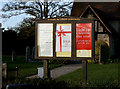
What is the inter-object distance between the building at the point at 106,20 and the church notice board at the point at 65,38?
16.9m

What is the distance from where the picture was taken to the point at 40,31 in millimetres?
10188

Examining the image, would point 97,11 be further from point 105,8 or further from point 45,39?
point 45,39

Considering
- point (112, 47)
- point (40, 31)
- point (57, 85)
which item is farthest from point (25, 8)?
point (57, 85)

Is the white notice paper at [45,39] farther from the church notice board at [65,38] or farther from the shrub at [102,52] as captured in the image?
the shrub at [102,52]

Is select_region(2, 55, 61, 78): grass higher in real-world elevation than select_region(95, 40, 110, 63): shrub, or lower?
lower

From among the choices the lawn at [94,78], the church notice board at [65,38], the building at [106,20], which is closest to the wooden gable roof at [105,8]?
the building at [106,20]

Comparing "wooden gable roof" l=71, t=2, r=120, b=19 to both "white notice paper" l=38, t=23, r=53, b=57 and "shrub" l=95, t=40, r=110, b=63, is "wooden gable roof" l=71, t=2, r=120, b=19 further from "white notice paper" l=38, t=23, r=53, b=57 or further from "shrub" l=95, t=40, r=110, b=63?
"white notice paper" l=38, t=23, r=53, b=57

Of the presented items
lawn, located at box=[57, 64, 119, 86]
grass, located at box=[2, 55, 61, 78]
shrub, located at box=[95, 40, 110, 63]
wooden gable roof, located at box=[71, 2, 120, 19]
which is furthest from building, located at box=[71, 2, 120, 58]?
lawn, located at box=[57, 64, 119, 86]

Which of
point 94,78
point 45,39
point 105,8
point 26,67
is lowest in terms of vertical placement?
point 94,78

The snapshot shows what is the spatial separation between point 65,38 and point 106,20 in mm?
20783

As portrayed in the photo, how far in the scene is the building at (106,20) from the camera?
89.9 feet

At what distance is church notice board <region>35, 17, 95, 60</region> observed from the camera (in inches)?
384

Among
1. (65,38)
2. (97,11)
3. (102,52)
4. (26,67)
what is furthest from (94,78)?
(97,11)

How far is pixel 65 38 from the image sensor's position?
9922mm
